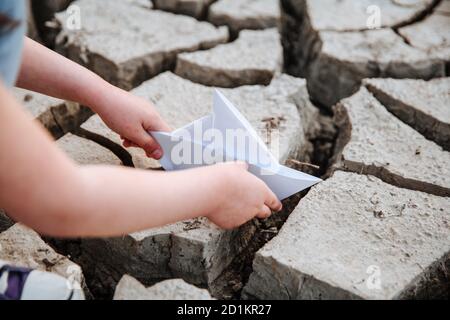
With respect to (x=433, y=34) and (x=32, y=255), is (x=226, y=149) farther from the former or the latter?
(x=433, y=34)

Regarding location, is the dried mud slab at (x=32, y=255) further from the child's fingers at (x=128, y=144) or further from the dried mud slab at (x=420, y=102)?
the dried mud slab at (x=420, y=102)

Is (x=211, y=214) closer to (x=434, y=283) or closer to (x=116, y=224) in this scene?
(x=116, y=224)

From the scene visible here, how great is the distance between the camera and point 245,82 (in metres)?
1.68

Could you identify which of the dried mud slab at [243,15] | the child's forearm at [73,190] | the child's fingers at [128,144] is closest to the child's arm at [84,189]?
the child's forearm at [73,190]

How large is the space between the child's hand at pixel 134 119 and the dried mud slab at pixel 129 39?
0.50m

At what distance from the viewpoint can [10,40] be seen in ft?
2.50

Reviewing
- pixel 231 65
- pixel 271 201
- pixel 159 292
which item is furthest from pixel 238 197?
pixel 231 65

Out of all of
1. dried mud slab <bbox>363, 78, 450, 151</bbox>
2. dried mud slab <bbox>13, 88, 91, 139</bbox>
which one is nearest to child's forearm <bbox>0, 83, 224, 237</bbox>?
dried mud slab <bbox>13, 88, 91, 139</bbox>

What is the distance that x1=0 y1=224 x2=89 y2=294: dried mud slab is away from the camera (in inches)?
43.8

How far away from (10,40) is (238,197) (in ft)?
1.65

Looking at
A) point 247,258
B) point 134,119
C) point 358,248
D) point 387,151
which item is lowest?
point 247,258

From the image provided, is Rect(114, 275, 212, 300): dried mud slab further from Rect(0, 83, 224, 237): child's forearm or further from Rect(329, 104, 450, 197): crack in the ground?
Rect(329, 104, 450, 197): crack in the ground

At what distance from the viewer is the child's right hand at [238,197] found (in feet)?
3.28

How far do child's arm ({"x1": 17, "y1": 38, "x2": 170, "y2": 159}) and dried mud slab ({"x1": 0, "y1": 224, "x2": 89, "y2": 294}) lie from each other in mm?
307
